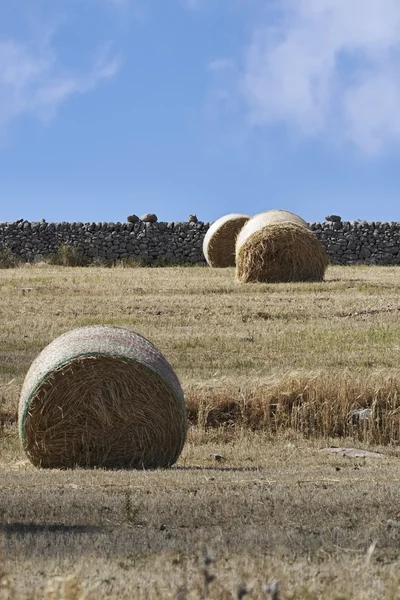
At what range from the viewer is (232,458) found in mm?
11336

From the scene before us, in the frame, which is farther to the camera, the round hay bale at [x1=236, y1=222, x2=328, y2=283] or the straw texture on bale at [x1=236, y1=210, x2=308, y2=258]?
the straw texture on bale at [x1=236, y1=210, x2=308, y2=258]

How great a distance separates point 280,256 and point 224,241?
21.4 ft

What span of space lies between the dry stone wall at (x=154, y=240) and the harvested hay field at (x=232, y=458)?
24.2ft

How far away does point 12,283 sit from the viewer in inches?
942

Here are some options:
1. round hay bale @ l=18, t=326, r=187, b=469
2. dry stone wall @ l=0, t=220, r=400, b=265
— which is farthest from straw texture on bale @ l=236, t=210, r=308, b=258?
round hay bale @ l=18, t=326, r=187, b=469

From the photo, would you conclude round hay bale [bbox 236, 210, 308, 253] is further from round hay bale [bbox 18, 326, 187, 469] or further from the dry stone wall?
round hay bale [bbox 18, 326, 187, 469]

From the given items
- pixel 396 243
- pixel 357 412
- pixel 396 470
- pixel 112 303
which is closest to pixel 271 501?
pixel 396 470

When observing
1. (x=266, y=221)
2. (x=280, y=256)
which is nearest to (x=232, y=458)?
(x=280, y=256)

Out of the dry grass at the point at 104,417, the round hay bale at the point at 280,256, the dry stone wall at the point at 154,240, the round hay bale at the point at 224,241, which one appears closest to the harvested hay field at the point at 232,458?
the dry grass at the point at 104,417

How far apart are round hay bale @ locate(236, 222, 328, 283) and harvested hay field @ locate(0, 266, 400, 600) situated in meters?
0.91

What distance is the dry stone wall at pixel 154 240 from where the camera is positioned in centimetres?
3462

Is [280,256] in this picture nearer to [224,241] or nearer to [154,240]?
[224,241]

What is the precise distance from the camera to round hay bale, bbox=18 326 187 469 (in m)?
10.4

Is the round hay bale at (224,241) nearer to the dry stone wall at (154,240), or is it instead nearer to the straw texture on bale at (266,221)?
the dry stone wall at (154,240)
